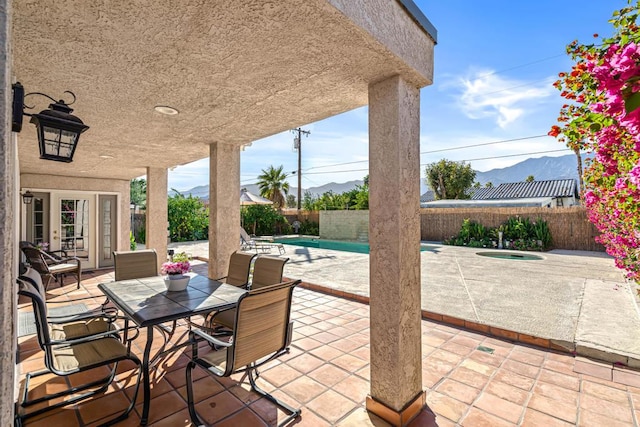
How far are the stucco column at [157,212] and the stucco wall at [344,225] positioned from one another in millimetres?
9878

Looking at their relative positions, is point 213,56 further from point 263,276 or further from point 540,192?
point 540,192

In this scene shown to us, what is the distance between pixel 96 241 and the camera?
803cm

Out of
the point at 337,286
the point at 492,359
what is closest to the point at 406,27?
the point at 492,359

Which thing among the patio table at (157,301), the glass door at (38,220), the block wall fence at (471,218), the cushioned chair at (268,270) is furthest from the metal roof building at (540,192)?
the glass door at (38,220)

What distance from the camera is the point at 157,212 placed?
689 centimetres

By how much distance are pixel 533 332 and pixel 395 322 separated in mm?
2342

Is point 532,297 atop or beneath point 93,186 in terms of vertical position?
beneath

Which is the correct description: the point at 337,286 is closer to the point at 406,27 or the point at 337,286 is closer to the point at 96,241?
the point at 406,27

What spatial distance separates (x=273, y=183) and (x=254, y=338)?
1995 centimetres

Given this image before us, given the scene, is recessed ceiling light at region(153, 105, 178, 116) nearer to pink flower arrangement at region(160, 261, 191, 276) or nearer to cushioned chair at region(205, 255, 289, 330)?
pink flower arrangement at region(160, 261, 191, 276)

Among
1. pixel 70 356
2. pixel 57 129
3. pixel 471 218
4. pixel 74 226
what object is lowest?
pixel 70 356

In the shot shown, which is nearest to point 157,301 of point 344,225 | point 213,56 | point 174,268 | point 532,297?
point 174,268

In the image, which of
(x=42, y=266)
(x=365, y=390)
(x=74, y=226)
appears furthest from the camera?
(x=74, y=226)

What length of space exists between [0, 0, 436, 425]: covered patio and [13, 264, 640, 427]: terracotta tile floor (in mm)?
313
